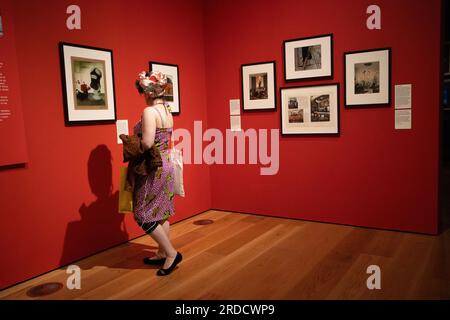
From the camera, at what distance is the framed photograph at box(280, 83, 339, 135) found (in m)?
4.29

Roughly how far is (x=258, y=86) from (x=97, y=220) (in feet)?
8.09

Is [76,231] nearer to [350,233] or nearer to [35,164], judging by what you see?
[35,164]

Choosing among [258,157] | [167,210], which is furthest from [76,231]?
[258,157]

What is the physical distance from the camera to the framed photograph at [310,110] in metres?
4.29

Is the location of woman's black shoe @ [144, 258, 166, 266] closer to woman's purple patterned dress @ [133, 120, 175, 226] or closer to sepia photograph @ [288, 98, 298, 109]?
woman's purple patterned dress @ [133, 120, 175, 226]

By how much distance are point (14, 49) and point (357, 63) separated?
10.6 ft

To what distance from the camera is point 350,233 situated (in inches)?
161

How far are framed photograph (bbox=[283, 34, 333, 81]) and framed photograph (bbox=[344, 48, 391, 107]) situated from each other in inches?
8.7

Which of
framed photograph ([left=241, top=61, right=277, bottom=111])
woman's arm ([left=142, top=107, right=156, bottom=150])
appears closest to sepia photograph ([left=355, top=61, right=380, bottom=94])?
framed photograph ([left=241, top=61, right=277, bottom=111])

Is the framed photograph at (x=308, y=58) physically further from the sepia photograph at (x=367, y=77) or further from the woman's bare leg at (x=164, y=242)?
the woman's bare leg at (x=164, y=242)

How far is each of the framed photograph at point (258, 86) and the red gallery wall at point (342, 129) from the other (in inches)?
3.4

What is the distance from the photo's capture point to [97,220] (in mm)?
3715

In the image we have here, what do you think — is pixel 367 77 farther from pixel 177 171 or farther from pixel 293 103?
pixel 177 171
